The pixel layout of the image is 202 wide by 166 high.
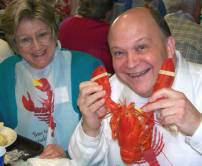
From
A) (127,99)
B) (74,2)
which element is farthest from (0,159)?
(74,2)

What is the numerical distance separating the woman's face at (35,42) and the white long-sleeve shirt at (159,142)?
21.4 inches

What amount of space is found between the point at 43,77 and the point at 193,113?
3.96 feet

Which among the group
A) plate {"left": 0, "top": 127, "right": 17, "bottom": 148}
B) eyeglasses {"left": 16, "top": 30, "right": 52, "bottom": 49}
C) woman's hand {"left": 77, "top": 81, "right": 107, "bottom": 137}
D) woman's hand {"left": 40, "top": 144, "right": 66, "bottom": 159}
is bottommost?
woman's hand {"left": 40, "top": 144, "right": 66, "bottom": 159}

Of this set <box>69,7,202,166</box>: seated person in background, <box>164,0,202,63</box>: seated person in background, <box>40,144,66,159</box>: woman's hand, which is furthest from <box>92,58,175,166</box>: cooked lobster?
<box>164,0,202,63</box>: seated person in background

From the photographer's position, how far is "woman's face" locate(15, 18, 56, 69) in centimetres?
214

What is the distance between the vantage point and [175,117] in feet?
4.23

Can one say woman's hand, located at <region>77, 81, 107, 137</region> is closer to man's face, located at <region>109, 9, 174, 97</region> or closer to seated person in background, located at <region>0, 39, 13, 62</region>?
man's face, located at <region>109, 9, 174, 97</region>

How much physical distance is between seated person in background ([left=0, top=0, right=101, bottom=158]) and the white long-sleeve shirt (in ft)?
1.40

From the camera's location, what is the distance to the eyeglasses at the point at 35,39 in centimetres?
217

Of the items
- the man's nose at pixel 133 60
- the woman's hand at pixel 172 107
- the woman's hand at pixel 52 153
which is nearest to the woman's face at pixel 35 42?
the woman's hand at pixel 52 153

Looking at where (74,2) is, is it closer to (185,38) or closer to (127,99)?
(185,38)

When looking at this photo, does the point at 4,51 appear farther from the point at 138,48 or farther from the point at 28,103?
the point at 138,48

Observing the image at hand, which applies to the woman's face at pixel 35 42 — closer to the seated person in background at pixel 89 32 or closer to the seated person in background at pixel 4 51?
the seated person in background at pixel 4 51

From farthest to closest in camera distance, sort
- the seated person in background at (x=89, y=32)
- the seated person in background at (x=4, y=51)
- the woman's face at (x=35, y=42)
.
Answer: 1. the seated person in background at (x=89, y=32)
2. the seated person in background at (x=4, y=51)
3. the woman's face at (x=35, y=42)
